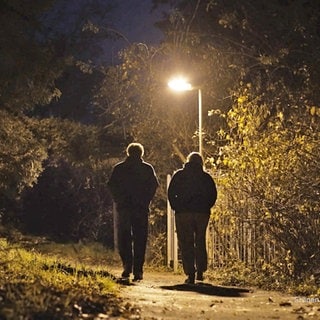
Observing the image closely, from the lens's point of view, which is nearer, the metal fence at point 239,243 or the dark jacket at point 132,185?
the dark jacket at point 132,185

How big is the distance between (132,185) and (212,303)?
9.43ft

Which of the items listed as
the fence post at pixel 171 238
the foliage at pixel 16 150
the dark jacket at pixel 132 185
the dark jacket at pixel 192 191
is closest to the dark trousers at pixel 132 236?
the dark jacket at pixel 132 185

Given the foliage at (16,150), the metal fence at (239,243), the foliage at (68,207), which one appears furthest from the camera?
the foliage at (68,207)

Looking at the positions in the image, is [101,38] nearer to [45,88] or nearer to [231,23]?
[231,23]

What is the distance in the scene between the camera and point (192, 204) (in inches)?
460

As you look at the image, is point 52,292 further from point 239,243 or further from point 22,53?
point 239,243

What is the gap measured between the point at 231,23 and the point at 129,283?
314 inches

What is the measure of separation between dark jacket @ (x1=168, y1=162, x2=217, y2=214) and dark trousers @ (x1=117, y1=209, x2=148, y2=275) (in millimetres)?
537

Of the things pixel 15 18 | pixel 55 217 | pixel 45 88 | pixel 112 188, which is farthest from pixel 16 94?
pixel 55 217

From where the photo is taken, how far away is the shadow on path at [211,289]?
414 inches

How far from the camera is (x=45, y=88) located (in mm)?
14320

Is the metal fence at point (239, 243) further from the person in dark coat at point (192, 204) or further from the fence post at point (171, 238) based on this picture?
the fence post at point (171, 238)

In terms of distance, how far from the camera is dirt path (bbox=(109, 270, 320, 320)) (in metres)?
8.22

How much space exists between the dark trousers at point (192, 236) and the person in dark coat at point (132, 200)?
563 mm
